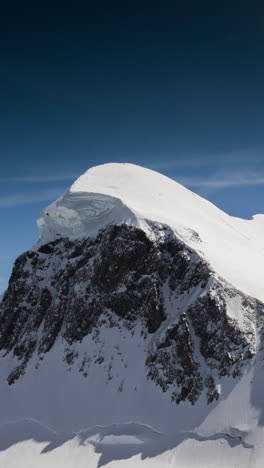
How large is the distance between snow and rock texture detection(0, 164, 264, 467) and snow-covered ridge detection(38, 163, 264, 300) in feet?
1.00

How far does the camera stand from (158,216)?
6338 cm

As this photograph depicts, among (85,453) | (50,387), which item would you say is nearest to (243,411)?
(85,453)

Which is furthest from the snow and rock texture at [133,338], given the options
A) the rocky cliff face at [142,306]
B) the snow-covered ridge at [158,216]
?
the snow-covered ridge at [158,216]

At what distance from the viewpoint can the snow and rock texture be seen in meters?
45.2

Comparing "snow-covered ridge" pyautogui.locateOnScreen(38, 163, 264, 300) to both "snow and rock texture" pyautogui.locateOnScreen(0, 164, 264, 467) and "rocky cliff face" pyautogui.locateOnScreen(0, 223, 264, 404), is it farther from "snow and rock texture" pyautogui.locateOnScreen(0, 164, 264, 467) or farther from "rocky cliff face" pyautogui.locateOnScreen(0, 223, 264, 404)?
"rocky cliff face" pyautogui.locateOnScreen(0, 223, 264, 404)

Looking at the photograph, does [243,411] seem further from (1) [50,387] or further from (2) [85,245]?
(2) [85,245]

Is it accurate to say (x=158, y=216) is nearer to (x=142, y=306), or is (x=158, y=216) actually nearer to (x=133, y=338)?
(x=142, y=306)

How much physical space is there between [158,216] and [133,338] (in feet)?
57.5

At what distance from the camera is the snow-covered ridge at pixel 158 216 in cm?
5828

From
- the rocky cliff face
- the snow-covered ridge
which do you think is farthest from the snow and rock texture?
the snow-covered ridge

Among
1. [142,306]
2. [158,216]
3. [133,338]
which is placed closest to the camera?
[133,338]

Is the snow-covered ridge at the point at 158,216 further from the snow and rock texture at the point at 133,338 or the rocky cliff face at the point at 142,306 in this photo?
the rocky cliff face at the point at 142,306

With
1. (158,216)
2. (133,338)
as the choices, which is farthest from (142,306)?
(158,216)

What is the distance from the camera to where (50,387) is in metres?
57.3
